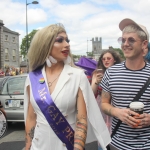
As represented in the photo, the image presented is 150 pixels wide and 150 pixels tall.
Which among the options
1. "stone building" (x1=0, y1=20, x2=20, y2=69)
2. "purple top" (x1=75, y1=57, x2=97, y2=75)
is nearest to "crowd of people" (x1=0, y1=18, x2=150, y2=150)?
"purple top" (x1=75, y1=57, x2=97, y2=75)

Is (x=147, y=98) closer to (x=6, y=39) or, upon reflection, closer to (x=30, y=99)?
(x=30, y=99)

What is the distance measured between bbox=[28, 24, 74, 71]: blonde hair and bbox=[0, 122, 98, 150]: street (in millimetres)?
3475

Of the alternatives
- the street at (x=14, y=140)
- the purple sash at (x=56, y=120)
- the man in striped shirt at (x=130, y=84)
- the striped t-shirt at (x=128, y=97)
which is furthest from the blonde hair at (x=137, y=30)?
the street at (x=14, y=140)

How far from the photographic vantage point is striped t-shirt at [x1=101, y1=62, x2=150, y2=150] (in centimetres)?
221

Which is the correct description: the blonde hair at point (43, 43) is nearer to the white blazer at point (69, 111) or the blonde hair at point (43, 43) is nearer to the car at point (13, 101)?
the white blazer at point (69, 111)

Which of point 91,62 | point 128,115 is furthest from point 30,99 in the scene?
point 91,62

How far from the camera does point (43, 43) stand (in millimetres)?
2174

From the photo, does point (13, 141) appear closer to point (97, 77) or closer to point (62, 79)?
point (97, 77)

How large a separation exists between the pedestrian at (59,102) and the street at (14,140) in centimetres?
340

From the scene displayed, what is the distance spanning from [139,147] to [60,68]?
959mm

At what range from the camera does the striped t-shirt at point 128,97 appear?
221cm

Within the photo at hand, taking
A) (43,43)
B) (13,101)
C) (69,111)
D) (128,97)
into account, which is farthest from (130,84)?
(13,101)

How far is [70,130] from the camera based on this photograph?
2.03 metres

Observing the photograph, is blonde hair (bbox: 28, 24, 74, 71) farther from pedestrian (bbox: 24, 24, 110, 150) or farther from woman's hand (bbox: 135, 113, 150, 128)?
woman's hand (bbox: 135, 113, 150, 128)
